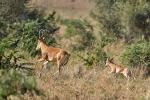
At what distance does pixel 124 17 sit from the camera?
24.9 metres

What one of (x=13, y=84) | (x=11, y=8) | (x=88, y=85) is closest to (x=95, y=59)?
(x=88, y=85)

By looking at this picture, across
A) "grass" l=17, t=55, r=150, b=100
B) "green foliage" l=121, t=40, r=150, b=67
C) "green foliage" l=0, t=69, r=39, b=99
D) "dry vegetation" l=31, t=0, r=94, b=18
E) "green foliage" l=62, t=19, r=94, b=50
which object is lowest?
"dry vegetation" l=31, t=0, r=94, b=18

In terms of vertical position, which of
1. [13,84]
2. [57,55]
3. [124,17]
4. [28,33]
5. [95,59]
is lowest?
[124,17]

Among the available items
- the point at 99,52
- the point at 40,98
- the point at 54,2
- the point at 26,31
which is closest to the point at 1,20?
the point at 26,31

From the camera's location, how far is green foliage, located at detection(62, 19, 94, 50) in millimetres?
23423

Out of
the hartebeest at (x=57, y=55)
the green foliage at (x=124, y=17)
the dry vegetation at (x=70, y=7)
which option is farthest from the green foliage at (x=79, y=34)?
the dry vegetation at (x=70, y=7)

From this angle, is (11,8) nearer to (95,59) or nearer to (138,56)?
(95,59)

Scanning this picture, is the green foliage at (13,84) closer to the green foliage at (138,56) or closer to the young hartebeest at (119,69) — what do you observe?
the young hartebeest at (119,69)

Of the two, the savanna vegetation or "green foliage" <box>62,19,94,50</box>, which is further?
"green foliage" <box>62,19,94,50</box>

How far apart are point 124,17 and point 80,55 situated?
713 cm

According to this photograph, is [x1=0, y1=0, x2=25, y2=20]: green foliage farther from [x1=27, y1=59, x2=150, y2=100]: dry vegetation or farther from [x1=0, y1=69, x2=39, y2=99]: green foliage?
[x1=0, y1=69, x2=39, y2=99]: green foliage

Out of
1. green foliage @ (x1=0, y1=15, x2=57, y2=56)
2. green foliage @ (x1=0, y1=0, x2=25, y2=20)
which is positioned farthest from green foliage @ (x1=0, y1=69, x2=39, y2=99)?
green foliage @ (x1=0, y1=0, x2=25, y2=20)

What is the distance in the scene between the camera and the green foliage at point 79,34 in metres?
23.4

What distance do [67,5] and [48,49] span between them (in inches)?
1135
